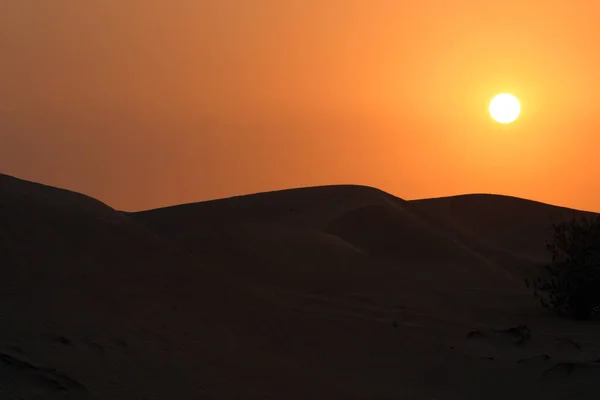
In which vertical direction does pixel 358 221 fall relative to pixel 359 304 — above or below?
above

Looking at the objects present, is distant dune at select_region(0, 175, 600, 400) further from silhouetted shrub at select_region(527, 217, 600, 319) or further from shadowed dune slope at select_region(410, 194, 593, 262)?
shadowed dune slope at select_region(410, 194, 593, 262)

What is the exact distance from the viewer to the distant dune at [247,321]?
818cm

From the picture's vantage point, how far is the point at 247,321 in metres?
11.1

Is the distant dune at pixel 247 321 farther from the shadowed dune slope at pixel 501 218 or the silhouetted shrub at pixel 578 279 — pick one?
the shadowed dune slope at pixel 501 218

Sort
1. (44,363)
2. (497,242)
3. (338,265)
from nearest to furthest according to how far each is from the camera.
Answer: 1. (44,363)
2. (338,265)
3. (497,242)

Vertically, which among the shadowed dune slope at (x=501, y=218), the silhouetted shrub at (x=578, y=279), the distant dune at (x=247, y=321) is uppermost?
the shadowed dune slope at (x=501, y=218)

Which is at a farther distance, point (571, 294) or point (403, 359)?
point (571, 294)

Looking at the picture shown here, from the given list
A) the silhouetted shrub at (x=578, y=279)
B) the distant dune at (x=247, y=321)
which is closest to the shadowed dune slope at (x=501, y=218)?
the distant dune at (x=247, y=321)

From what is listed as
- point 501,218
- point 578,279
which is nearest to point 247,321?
point 578,279

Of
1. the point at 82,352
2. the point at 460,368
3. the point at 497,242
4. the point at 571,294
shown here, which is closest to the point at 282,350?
the point at 460,368

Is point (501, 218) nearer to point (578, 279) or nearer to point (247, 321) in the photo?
point (578, 279)

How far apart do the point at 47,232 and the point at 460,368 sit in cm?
567

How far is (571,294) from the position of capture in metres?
14.3

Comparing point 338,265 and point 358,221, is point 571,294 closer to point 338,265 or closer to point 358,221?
point 338,265
